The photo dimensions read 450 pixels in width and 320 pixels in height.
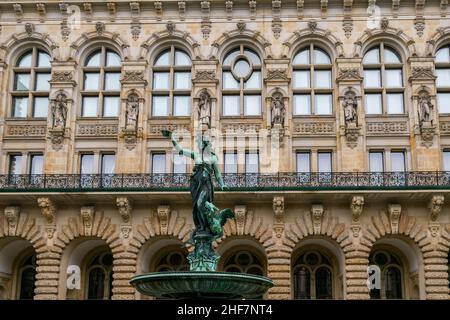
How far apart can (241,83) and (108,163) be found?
767 centimetres

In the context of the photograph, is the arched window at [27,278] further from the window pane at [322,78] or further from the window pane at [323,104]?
the window pane at [322,78]

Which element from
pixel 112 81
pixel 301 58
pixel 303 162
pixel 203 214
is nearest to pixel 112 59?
pixel 112 81

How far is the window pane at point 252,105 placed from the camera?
3272 centimetres

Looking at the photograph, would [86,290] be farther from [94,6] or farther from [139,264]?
[94,6]

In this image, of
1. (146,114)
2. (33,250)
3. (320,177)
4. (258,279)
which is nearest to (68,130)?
(146,114)

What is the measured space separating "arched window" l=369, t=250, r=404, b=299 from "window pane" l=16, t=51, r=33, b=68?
19.8 metres

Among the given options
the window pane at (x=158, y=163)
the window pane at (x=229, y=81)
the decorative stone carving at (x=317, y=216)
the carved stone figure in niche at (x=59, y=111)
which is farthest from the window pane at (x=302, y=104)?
the carved stone figure in niche at (x=59, y=111)

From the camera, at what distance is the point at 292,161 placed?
31.5m

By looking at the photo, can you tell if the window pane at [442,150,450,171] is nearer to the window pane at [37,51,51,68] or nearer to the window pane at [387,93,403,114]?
the window pane at [387,93,403,114]

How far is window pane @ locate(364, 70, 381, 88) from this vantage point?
32844 millimetres

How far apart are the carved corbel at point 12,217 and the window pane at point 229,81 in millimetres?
11613

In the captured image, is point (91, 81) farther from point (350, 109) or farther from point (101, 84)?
point (350, 109)

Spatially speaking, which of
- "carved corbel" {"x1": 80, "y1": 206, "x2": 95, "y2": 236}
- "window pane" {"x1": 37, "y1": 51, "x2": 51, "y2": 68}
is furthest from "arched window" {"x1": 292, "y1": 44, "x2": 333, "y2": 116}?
"window pane" {"x1": 37, "y1": 51, "x2": 51, "y2": 68}

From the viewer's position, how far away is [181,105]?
108ft
